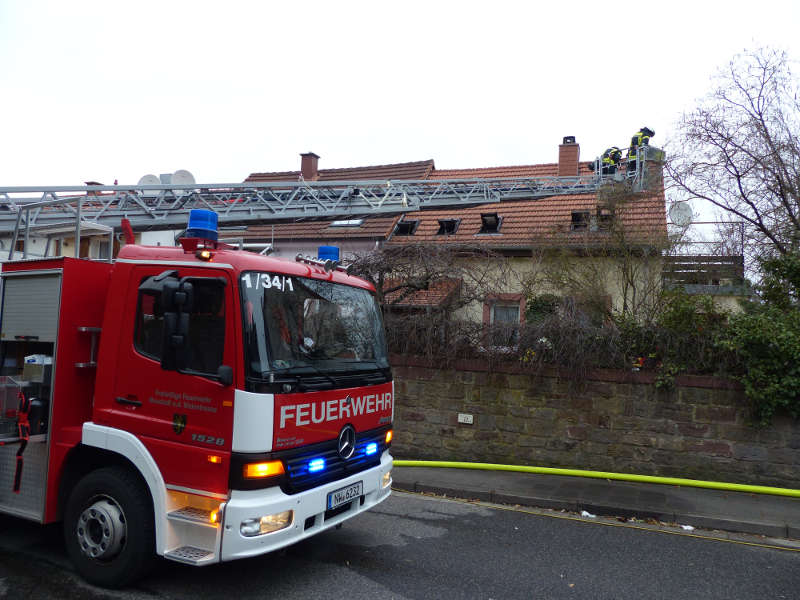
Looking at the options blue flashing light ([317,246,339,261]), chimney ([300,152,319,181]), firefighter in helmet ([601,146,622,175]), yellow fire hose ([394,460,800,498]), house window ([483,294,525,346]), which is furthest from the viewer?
chimney ([300,152,319,181])

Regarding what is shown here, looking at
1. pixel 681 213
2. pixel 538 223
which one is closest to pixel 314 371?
pixel 681 213

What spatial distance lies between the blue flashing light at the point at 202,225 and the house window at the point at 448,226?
14.0m

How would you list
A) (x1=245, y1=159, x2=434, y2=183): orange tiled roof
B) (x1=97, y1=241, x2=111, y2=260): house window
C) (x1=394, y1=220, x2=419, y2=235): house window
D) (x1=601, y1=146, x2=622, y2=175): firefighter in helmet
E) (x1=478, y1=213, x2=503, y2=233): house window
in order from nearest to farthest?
(x1=97, y1=241, x2=111, y2=260): house window < (x1=601, y1=146, x2=622, y2=175): firefighter in helmet < (x1=478, y1=213, x2=503, y2=233): house window < (x1=394, y1=220, x2=419, y2=235): house window < (x1=245, y1=159, x2=434, y2=183): orange tiled roof

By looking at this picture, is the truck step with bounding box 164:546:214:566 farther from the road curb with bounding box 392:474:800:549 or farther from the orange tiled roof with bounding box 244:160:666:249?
the orange tiled roof with bounding box 244:160:666:249

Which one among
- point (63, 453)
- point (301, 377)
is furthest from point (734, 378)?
point (63, 453)

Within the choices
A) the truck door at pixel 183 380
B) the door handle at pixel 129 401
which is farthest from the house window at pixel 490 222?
the door handle at pixel 129 401

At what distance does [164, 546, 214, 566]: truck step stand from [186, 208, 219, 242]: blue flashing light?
2.30 metres

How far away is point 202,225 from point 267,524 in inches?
91.0

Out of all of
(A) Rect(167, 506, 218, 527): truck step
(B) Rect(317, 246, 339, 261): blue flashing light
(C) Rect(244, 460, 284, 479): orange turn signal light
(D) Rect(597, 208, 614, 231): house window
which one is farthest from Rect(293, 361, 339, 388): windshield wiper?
(D) Rect(597, 208, 614, 231): house window

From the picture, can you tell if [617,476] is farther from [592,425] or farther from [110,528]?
[110,528]

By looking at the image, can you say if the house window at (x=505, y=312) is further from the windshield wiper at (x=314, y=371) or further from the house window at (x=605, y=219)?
the windshield wiper at (x=314, y=371)

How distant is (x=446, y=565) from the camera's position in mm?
5164

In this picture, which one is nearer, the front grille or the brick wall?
the front grille

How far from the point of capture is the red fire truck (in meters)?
4.08
